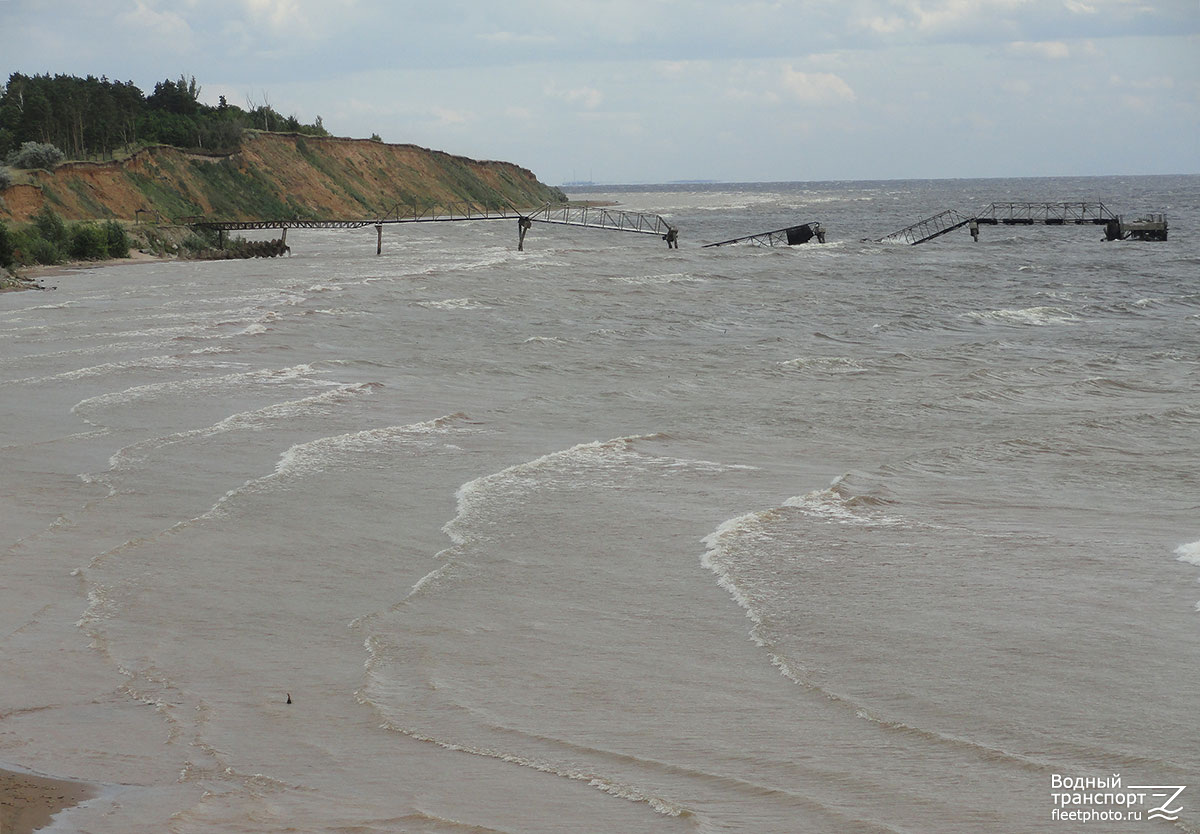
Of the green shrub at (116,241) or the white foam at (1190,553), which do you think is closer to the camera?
the white foam at (1190,553)

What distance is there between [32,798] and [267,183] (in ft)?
301

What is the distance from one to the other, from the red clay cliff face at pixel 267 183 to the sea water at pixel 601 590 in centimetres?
4363

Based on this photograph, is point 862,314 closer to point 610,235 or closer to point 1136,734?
point 1136,734

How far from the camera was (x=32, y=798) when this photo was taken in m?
5.38

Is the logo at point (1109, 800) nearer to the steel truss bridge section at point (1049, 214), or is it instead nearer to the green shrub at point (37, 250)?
the green shrub at point (37, 250)

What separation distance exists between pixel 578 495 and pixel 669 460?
204cm

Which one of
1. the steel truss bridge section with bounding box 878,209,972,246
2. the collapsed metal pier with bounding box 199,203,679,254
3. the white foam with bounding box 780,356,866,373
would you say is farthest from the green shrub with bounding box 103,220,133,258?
the steel truss bridge section with bounding box 878,209,972,246

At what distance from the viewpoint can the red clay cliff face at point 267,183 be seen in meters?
64.6

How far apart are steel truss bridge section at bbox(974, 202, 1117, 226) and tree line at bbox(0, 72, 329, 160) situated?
5871 centimetres

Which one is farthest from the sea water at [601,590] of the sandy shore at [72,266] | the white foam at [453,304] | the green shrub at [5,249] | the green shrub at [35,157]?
the green shrub at [35,157]

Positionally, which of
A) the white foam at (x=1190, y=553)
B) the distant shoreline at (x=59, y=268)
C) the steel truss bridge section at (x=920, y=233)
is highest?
the steel truss bridge section at (x=920, y=233)

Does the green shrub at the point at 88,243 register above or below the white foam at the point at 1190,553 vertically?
above

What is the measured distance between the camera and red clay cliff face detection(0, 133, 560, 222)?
2542 inches

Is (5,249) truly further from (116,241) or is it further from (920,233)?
(920,233)
